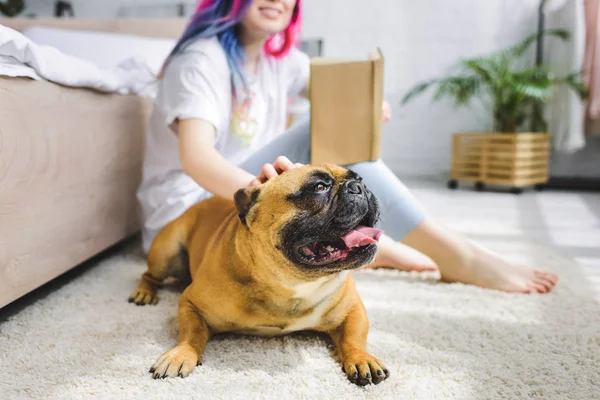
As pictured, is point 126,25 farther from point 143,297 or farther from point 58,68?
point 143,297

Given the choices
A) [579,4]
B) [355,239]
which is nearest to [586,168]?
[579,4]

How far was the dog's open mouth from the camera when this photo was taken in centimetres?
69

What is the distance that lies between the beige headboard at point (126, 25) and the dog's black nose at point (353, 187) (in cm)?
200

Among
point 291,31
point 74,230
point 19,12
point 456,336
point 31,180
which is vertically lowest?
point 456,336

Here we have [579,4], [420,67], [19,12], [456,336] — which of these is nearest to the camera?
[456,336]

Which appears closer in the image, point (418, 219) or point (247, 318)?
point (247, 318)

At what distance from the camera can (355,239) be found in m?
0.69

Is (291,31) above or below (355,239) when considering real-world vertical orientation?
above

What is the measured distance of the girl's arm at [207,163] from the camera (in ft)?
3.02

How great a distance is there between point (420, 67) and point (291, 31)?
196 cm

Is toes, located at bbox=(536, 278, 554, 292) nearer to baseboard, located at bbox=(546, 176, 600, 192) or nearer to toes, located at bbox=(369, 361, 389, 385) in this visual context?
toes, located at bbox=(369, 361, 389, 385)

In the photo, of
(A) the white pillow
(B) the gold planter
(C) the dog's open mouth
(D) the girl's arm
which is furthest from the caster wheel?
(C) the dog's open mouth

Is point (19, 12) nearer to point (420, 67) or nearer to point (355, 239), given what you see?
point (420, 67)

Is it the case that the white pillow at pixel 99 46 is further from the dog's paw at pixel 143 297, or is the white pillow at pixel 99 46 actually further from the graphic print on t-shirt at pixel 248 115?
the dog's paw at pixel 143 297
